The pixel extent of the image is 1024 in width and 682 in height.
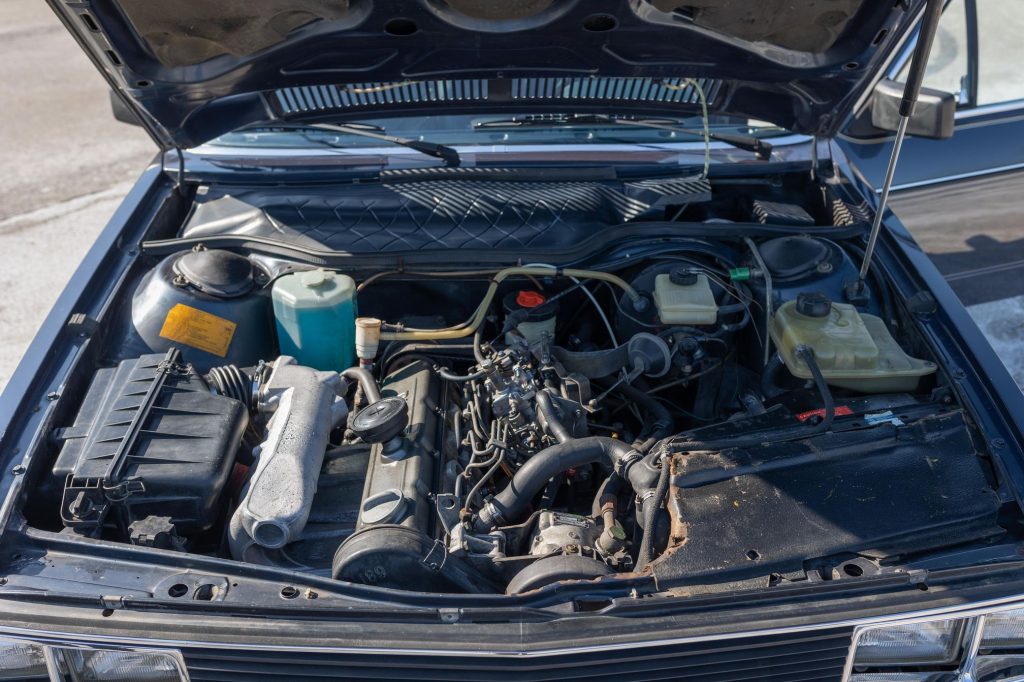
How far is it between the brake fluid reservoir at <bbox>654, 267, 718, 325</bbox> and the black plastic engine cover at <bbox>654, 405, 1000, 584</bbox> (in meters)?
0.46

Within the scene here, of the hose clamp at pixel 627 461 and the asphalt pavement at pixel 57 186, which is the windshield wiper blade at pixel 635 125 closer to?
the asphalt pavement at pixel 57 186

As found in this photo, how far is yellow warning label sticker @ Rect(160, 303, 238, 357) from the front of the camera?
7.30 ft

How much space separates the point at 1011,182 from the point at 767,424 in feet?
7.40

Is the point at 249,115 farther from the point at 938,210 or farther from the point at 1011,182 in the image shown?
the point at 1011,182

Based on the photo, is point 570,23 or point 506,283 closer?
point 570,23

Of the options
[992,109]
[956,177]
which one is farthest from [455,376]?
[992,109]

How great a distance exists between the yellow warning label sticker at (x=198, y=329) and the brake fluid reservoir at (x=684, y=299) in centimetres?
111

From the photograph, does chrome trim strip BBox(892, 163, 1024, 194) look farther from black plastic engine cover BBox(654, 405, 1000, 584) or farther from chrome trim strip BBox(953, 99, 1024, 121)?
black plastic engine cover BBox(654, 405, 1000, 584)

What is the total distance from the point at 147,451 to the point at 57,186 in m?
4.48

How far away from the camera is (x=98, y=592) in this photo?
5.03ft

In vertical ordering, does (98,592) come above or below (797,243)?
below

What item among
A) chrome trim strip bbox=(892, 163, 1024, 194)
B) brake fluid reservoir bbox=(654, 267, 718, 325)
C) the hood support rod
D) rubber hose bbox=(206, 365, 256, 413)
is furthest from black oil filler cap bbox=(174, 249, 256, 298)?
chrome trim strip bbox=(892, 163, 1024, 194)

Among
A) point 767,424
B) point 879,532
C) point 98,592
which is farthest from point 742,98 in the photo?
point 98,592

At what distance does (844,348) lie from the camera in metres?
2.04
